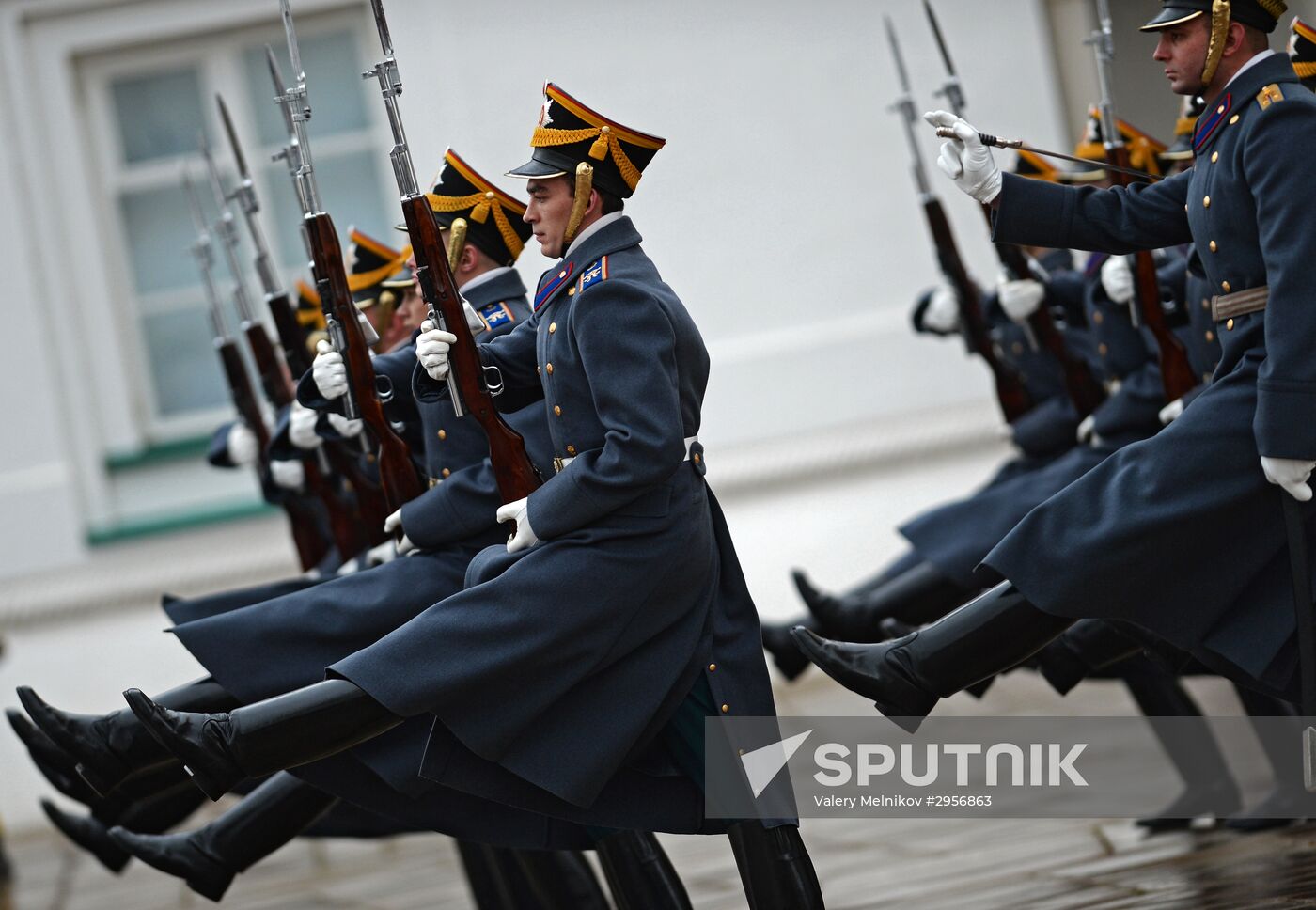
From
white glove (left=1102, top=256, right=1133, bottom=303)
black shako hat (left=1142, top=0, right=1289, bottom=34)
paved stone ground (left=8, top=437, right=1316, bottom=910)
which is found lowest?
paved stone ground (left=8, top=437, right=1316, bottom=910)

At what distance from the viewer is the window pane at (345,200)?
30.5ft

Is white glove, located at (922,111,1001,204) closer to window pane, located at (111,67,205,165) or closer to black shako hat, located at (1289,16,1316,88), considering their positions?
black shako hat, located at (1289,16,1316,88)

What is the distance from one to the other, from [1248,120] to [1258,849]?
6.10 ft

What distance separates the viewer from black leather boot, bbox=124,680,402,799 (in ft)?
11.8

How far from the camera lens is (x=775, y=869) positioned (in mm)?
3604

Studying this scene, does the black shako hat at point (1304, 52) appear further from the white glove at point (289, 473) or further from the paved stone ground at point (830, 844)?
the white glove at point (289, 473)

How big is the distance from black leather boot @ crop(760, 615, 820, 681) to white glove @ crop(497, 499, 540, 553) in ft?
8.58

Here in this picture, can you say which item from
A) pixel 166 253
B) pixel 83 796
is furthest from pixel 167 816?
pixel 166 253

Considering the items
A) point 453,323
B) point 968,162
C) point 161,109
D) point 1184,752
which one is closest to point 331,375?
point 453,323

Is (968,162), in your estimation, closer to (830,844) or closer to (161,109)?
(830,844)

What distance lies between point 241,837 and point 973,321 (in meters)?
3.05

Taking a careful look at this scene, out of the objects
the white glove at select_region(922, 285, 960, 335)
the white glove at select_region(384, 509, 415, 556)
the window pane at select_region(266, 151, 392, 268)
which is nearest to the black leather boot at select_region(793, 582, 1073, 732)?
the white glove at select_region(384, 509, 415, 556)

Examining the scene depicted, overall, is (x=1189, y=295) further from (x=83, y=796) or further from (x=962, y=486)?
(x=962, y=486)

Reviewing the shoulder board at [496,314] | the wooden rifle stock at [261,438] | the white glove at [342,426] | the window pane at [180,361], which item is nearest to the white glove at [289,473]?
the wooden rifle stock at [261,438]
